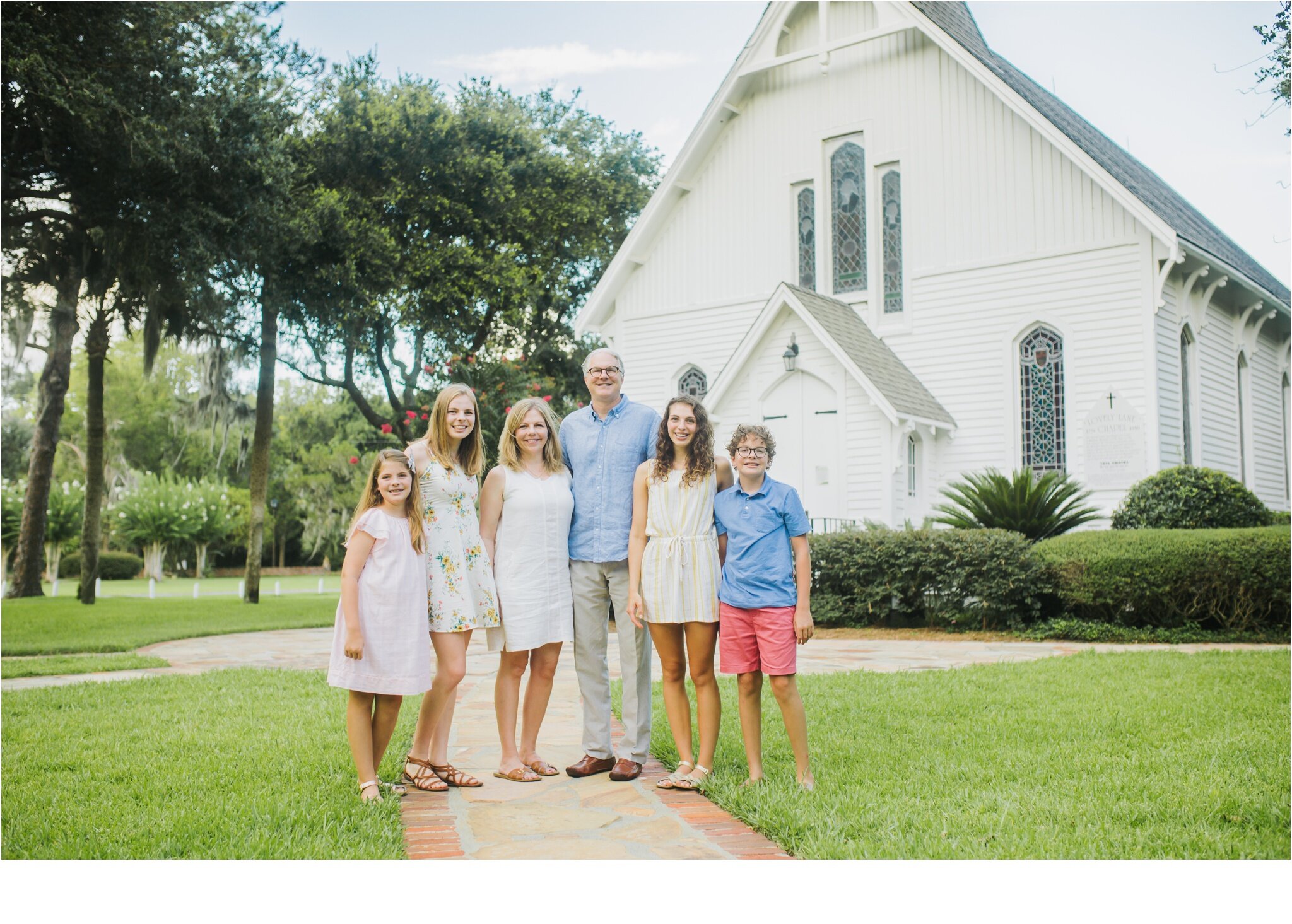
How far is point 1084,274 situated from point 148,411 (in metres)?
46.9

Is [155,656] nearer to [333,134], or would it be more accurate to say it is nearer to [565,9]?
[565,9]

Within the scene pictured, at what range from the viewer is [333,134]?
21953 mm

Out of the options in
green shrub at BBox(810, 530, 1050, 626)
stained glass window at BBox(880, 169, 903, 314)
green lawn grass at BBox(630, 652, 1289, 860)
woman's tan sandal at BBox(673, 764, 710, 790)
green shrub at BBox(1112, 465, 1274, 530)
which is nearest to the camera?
green lawn grass at BBox(630, 652, 1289, 860)

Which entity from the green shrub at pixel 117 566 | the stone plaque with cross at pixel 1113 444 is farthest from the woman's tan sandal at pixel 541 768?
the green shrub at pixel 117 566

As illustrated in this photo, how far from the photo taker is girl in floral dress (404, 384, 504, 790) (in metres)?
5.11

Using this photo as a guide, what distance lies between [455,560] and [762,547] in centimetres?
151

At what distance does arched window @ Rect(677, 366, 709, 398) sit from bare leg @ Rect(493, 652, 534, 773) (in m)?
13.5

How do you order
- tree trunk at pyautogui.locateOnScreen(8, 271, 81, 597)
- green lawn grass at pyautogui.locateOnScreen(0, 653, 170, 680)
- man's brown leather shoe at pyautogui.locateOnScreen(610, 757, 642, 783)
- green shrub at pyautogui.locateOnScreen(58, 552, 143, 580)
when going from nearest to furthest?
1. man's brown leather shoe at pyautogui.locateOnScreen(610, 757, 642, 783)
2. green lawn grass at pyautogui.locateOnScreen(0, 653, 170, 680)
3. tree trunk at pyautogui.locateOnScreen(8, 271, 81, 597)
4. green shrub at pyautogui.locateOnScreen(58, 552, 143, 580)

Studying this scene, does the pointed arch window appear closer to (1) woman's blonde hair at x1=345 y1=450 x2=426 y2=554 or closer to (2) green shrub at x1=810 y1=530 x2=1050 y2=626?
(2) green shrub at x1=810 y1=530 x2=1050 y2=626

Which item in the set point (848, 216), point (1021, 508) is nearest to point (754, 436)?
point (1021, 508)

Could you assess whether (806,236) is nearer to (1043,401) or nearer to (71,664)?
(1043,401)

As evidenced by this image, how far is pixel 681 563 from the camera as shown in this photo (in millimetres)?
5105

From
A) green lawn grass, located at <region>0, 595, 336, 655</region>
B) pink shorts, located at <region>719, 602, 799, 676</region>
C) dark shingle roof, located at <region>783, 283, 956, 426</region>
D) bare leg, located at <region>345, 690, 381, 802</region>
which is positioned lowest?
green lawn grass, located at <region>0, 595, 336, 655</region>

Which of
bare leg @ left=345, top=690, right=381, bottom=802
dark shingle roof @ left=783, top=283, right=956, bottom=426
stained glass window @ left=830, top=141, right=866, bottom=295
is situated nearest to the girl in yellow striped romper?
bare leg @ left=345, top=690, right=381, bottom=802
